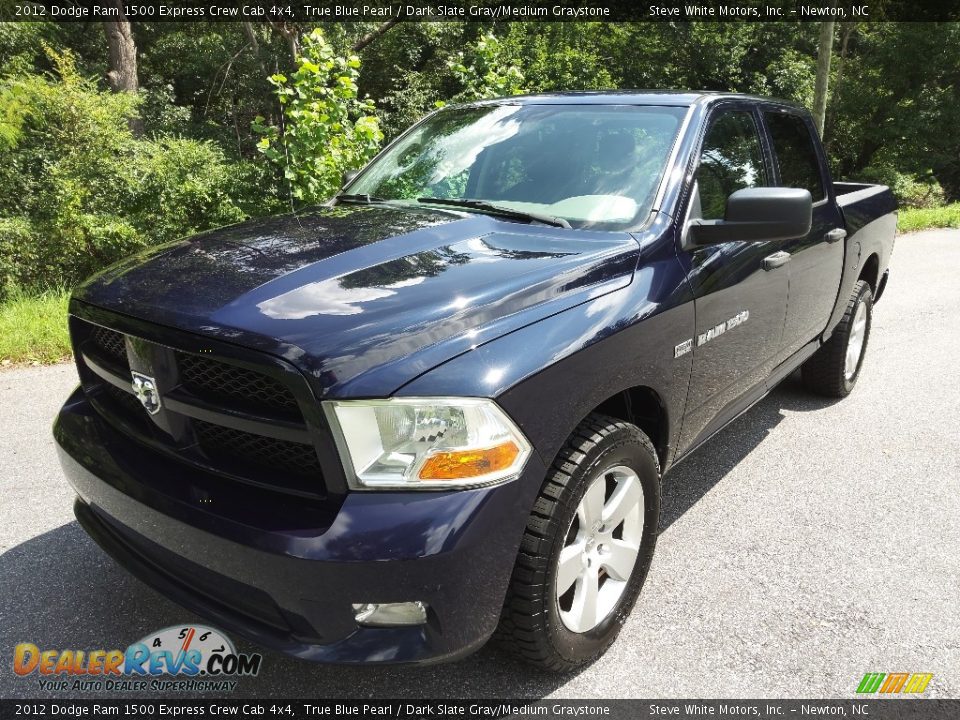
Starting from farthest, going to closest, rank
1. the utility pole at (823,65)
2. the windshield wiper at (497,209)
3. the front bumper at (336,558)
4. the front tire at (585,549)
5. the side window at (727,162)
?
the utility pole at (823,65) → the side window at (727,162) → the windshield wiper at (497,209) → the front tire at (585,549) → the front bumper at (336,558)

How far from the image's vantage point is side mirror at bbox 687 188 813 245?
8.40 ft

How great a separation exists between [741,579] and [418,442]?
168 cm

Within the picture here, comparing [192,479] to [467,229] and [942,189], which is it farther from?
[942,189]

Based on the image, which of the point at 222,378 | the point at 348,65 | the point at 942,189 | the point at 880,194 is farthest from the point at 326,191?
the point at 942,189

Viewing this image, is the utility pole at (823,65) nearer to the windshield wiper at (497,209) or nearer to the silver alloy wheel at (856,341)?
the silver alloy wheel at (856,341)

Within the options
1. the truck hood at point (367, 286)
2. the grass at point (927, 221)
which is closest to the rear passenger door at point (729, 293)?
the truck hood at point (367, 286)

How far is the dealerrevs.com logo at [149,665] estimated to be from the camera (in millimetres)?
2293

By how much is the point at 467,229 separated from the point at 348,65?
5.47 metres

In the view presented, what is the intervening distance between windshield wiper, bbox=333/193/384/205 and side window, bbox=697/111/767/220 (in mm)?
1414

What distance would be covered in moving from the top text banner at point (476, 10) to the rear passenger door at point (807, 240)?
1175 cm

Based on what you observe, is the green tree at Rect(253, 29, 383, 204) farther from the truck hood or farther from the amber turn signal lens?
the amber turn signal lens

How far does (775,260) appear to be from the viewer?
3.20 m

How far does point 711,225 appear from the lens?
2.66 m

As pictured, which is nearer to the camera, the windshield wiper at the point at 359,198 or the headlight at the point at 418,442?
the headlight at the point at 418,442
